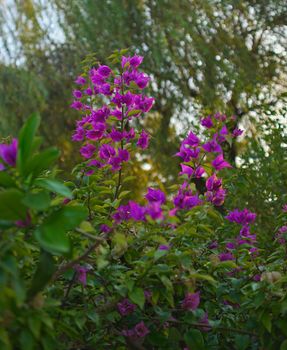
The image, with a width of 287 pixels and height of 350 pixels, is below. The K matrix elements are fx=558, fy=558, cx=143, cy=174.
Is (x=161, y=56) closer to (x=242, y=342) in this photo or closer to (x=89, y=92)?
(x=89, y=92)

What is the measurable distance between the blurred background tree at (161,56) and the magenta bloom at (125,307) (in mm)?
3978

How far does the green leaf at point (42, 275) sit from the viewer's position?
3.28 ft

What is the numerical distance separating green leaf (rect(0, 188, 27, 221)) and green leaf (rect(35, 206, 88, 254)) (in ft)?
0.16

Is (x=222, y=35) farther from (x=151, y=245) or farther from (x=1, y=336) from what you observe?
(x=1, y=336)

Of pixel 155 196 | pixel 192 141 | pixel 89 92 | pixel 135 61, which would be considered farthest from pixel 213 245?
pixel 89 92

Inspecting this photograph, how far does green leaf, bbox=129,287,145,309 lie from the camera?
113 cm

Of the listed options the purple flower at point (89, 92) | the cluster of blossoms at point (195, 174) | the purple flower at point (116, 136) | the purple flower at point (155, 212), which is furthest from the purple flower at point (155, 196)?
the purple flower at point (89, 92)

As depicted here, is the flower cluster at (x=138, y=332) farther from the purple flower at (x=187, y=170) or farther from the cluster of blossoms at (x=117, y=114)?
the cluster of blossoms at (x=117, y=114)

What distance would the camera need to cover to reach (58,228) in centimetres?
95

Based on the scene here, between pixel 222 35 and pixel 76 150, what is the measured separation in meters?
2.07

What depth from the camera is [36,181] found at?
103cm

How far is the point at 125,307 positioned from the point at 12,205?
17.7 inches

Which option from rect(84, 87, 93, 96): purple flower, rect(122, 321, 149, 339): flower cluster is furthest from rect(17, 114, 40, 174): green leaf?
rect(84, 87, 93, 96): purple flower

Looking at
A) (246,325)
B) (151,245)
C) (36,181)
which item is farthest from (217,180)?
(36,181)
